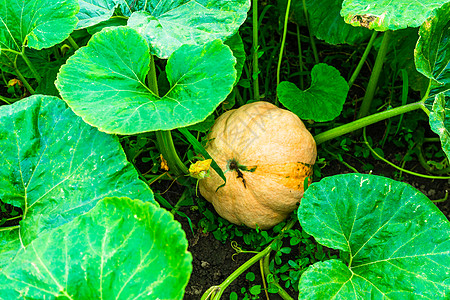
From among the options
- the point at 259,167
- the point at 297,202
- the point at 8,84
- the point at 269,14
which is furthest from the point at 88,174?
the point at 269,14

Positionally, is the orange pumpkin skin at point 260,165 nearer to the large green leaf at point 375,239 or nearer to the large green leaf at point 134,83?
the large green leaf at point 375,239

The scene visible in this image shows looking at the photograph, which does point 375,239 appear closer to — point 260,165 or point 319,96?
point 260,165

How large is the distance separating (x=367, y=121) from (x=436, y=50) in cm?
42

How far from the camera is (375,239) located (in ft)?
5.23

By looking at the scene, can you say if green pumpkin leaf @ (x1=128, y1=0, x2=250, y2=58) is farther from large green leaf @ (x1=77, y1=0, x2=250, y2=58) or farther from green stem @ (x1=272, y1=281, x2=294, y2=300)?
green stem @ (x1=272, y1=281, x2=294, y2=300)

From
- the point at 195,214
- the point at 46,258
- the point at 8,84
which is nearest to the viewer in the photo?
the point at 46,258

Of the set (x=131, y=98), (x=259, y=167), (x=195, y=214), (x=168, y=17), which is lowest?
(x=195, y=214)

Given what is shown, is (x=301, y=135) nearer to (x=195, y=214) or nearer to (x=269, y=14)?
(x=195, y=214)

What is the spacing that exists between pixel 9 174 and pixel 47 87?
2.14 feet

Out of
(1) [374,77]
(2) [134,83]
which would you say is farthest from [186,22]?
(1) [374,77]

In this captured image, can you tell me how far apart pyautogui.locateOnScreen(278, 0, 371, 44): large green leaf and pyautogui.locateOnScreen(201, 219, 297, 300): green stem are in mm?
993

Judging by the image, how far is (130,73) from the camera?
1.53 m

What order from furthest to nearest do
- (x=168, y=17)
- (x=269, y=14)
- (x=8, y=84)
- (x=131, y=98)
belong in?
(x=269, y=14) < (x=8, y=84) < (x=168, y=17) < (x=131, y=98)

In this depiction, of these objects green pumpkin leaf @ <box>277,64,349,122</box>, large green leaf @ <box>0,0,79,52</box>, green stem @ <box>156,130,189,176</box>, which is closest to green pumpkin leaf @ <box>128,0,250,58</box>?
large green leaf @ <box>0,0,79,52</box>
